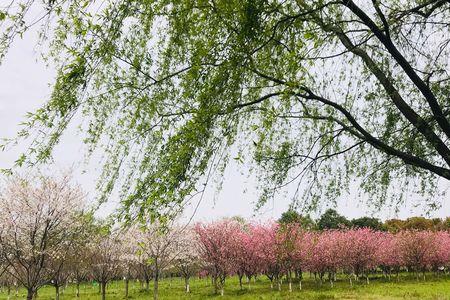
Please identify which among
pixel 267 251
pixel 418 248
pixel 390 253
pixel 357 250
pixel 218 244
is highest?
pixel 218 244

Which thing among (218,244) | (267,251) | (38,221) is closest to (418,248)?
(267,251)

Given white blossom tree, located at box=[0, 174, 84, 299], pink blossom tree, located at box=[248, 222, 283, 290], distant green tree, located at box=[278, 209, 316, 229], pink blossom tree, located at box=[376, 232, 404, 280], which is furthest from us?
pink blossom tree, located at box=[376, 232, 404, 280]


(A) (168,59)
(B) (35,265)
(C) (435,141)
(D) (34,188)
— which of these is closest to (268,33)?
(A) (168,59)

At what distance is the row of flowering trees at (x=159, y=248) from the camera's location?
18016 mm

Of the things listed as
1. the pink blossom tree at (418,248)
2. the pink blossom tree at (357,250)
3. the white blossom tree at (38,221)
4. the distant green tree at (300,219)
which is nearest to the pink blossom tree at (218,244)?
the pink blossom tree at (357,250)

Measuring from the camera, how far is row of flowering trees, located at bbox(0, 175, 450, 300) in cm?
1802

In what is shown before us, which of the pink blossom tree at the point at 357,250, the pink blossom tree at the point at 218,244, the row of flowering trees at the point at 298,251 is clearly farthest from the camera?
the pink blossom tree at the point at 357,250

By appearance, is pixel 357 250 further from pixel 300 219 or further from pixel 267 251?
pixel 300 219

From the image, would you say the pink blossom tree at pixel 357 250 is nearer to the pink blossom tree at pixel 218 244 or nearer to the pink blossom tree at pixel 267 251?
the pink blossom tree at pixel 267 251

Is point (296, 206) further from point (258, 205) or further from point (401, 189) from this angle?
point (401, 189)

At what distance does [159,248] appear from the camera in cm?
3036

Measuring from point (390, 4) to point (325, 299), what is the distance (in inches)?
929

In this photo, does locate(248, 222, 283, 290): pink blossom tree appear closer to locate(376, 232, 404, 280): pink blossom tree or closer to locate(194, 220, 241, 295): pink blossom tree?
locate(194, 220, 241, 295): pink blossom tree

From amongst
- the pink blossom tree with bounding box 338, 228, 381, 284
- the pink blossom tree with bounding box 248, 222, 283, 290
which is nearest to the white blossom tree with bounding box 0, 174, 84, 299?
the pink blossom tree with bounding box 248, 222, 283, 290
